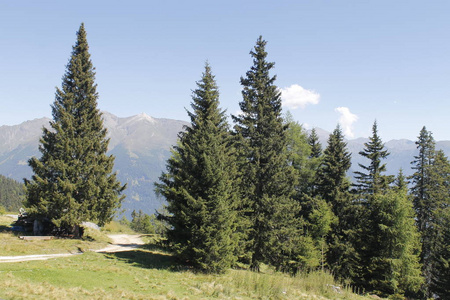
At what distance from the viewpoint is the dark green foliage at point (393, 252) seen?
28672 millimetres

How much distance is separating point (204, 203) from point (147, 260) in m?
6.80

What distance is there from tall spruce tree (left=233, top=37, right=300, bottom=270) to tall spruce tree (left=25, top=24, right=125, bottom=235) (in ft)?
45.5

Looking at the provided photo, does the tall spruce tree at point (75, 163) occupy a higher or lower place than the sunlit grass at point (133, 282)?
higher

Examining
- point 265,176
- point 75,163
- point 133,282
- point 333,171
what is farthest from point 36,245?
point 333,171

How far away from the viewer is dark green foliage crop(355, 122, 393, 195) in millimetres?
34750

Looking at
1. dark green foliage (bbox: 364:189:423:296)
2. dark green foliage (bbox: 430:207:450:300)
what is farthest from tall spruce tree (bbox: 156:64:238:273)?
dark green foliage (bbox: 430:207:450:300)

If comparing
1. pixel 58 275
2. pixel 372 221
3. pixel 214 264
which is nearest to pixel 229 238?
pixel 214 264

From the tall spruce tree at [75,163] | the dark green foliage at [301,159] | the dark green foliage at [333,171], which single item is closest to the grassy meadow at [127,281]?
the tall spruce tree at [75,163]

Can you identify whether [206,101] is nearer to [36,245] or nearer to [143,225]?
[36,245]

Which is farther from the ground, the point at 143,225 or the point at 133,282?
the point at 133,282

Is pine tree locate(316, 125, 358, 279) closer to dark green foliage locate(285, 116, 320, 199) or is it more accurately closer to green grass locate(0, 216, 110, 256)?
dark green foliage locate(285, 116, 320, 199)

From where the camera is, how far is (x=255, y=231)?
2577 centimetres

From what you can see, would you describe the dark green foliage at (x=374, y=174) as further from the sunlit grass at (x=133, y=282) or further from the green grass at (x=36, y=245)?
the green grass at (x=36, y=245)

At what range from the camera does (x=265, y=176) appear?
26.9 meters
